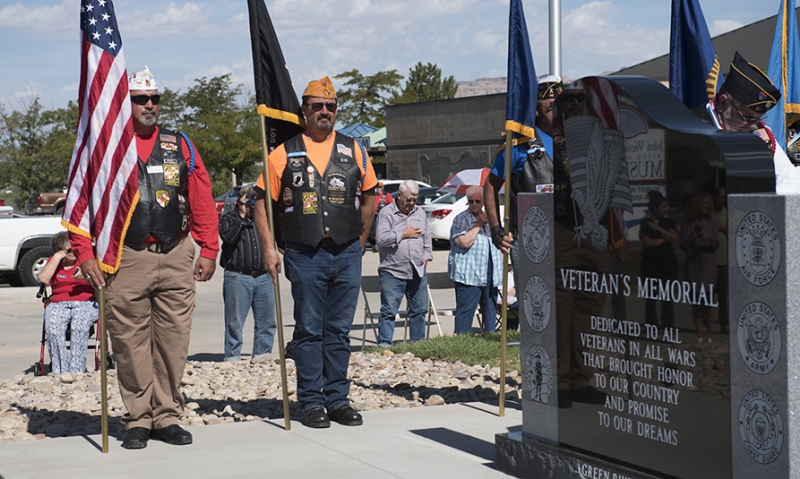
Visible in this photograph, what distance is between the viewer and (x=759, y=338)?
3.74 m

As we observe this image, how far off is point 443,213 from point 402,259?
15419 mm

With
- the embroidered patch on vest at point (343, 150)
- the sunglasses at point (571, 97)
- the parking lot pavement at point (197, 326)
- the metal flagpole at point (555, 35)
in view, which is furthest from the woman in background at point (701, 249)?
the metal flagpole at point (555, 35)

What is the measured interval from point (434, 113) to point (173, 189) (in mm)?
44695

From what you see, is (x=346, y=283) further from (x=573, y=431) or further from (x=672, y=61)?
(x=672, y=61)

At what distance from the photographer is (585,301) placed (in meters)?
4.70

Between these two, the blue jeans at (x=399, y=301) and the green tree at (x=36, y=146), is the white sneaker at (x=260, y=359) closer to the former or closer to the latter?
the blue jeans at (x=399, y=301)

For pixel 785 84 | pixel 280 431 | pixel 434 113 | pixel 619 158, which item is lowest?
pixel 280 431

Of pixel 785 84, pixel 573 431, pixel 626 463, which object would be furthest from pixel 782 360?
pixel 785 84

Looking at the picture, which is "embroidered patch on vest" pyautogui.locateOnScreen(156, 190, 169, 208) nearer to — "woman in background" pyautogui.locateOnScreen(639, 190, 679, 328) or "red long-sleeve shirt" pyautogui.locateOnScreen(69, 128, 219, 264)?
"red long-sleeve shirt" pyautogui.locateOnScreen(69, 128, 219, 264)

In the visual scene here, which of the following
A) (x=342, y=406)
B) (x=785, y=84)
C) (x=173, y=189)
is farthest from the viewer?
(x=785, y=84)

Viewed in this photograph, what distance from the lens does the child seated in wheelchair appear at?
9.82 meters

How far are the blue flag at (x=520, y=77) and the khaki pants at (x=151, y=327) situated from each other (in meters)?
2.38

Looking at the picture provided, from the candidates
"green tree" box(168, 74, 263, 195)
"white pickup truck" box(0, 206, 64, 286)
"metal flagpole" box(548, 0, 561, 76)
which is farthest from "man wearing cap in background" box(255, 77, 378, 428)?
"green tree" box(168, 74, 263, 195)

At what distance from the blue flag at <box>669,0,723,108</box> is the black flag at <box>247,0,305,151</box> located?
304cm
